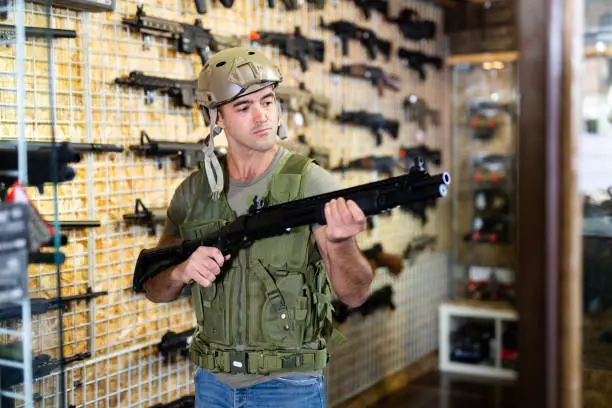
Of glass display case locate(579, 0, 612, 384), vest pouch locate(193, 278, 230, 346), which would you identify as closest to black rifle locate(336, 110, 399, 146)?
vest pouch locate(193, 278, 230, 346)

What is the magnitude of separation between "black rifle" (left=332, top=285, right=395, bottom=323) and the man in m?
2.39

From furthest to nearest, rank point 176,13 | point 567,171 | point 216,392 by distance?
point 176,13 → point 216,392 → point 567,171

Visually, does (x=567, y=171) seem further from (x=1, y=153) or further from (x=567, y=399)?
(x=1, y=153)

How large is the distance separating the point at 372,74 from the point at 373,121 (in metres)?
0.30

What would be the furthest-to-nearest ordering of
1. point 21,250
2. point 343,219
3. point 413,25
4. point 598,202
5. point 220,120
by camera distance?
point 413,25 < point 220,120 < point 343,219 < point 598,202 < point 21,250

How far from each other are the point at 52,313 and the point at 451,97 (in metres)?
4.37

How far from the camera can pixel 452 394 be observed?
536 centimetres

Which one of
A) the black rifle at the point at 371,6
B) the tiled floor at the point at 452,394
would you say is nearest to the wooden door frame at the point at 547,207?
the tiled floor at the point at 452,394

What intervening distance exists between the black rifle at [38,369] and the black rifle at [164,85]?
1.05 m

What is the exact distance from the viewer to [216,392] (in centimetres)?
236

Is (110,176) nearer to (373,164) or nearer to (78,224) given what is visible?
(78,224)

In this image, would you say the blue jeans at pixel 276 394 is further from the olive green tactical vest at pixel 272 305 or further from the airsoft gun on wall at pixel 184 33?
the airsoft gun on wall at pixel 184 33

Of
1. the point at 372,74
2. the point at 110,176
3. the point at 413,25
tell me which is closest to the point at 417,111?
the point at 413,25

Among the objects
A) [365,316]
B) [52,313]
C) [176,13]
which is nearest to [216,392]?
[52,313]
